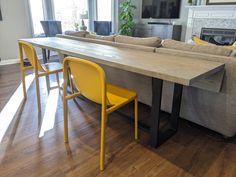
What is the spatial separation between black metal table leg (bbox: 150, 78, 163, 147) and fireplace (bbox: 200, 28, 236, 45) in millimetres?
3751

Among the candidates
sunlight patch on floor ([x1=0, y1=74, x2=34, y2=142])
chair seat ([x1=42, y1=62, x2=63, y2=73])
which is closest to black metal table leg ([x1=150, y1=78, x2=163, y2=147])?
chair seat ([x1=42, y1=62, x2=63, y2=73])

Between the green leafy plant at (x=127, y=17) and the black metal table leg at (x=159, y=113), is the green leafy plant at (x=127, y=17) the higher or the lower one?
the higher one

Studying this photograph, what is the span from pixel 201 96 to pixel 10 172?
65.3 inches

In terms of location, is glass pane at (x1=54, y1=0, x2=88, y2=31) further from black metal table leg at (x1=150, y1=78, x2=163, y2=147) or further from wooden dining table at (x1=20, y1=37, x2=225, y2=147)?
black metal table leg at (x1=150, y1=78, x2=163, y2=147)

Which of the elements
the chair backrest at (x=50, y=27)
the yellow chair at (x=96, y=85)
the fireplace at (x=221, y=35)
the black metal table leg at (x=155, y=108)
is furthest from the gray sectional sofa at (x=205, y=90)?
the fireplace at (x=221, y=35)

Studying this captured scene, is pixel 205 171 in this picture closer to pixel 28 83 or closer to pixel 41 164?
pixel 41 164

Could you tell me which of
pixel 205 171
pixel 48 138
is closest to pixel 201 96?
pixel 205 171

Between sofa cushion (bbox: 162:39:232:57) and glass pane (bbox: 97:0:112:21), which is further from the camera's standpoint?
glass pane (bbox: 97:0:112:21)

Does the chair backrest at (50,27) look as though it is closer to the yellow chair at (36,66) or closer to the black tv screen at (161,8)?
the yellow chair at (36,66)

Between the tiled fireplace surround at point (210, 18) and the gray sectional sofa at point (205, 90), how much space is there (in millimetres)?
3430

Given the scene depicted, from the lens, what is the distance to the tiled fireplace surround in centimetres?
446

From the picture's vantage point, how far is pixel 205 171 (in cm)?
143

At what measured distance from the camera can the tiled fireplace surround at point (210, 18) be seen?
446 cm

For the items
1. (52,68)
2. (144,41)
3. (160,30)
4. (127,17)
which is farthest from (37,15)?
(144,41)
